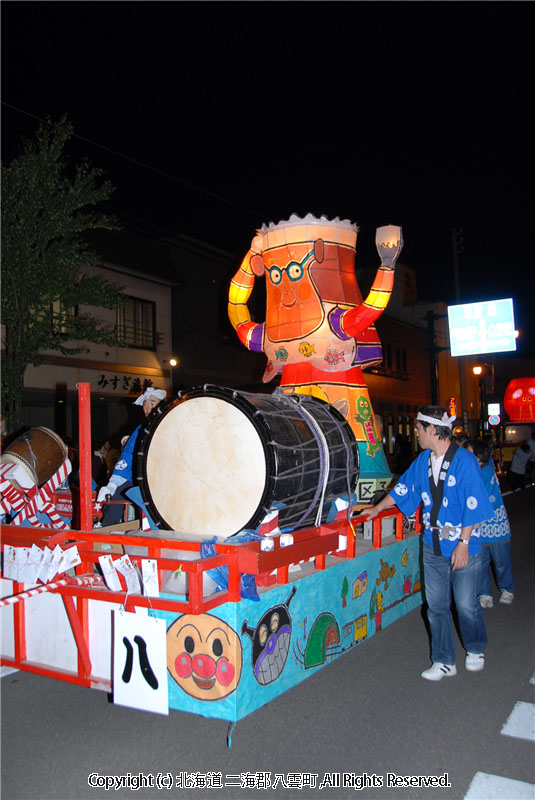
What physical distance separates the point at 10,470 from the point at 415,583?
3.84 m

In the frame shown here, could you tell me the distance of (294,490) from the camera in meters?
4.15

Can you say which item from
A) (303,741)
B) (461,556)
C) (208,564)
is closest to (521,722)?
(461,556)

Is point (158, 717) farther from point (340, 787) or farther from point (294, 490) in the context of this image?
point (294, 490)

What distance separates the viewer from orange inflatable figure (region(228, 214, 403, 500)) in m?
6.26

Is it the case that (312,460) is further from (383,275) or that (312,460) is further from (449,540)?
(383,275)

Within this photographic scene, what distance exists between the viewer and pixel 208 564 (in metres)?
3.26

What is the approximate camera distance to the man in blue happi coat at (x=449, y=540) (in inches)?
168

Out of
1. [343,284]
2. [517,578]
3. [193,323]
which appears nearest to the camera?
[343,284]

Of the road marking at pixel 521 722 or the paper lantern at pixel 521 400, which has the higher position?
the paper lantern at pixel 521 400

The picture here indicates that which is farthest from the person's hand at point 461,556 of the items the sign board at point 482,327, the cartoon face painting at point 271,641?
the sign board at point 482,327

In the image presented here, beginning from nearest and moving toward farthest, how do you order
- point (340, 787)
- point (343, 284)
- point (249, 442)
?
point (340, 787), point (249, 442), point (343, 284)

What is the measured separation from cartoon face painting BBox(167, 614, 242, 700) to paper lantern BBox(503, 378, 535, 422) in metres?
32.6

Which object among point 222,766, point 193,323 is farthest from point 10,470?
point 193,323

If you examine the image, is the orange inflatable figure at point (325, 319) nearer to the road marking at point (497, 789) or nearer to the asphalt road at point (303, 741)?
the asphalt road at point (303, 741)
